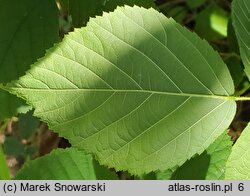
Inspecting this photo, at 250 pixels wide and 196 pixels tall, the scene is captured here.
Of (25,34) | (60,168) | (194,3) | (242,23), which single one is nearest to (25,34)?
(25,34)

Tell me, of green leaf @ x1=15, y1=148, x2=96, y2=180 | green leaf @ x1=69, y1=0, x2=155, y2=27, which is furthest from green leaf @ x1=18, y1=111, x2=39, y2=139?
green leaf @ x1=69, y1=0, x2=155, y2=27

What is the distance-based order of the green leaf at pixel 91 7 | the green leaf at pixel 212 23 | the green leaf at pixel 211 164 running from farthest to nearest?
the green leaf at pixel 212 23
the green leaf at pixel 211 164
the green leaf at pixel 91 7

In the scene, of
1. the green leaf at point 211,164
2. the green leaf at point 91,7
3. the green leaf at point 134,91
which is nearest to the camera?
the green leaf at point 134,91

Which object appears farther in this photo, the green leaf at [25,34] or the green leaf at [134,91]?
the green leaf at [25,34]

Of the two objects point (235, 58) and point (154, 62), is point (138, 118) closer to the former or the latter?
point (154, 62)

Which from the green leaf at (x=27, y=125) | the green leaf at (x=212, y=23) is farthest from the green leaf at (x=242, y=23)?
the green leaf at (x=27, y=125)

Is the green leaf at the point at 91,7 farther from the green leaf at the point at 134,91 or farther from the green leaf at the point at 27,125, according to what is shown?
the green leaf at the point at 27,125
